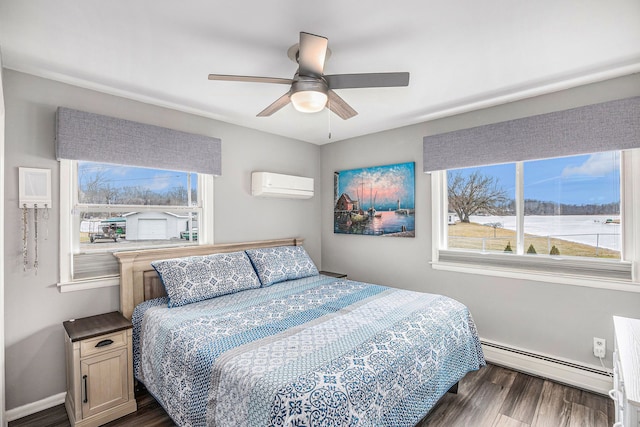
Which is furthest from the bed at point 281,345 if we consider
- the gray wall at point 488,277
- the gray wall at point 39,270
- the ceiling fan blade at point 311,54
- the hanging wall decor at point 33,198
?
the ceiling fan blade at point 311,54

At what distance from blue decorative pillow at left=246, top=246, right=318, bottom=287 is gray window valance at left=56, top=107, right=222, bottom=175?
3.21ft

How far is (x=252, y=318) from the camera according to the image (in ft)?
7.19

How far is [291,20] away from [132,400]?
106 inches

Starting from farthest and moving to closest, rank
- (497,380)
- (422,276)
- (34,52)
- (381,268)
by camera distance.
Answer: (381,268) → (422,276) → (497,380) → (34,52)

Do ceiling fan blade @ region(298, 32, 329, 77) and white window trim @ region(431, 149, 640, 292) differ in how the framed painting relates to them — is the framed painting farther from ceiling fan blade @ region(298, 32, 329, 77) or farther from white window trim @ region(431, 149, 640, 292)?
ceiling fan blade @ region(298, 32, 329, 77)

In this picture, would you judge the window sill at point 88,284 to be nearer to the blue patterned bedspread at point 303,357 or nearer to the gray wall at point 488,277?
the blue patterned bedspread at point 303,357

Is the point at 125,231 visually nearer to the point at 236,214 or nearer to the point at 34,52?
the point at 236,214

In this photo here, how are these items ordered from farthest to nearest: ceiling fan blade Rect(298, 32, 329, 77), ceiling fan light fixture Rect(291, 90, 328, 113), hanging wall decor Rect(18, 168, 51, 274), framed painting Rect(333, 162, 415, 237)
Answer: framed painting Rect(333, 162, 415, 237) < hanging wall decor Rect(18, 168, 51, 274) < ceiling fan light fixture Rect(291, 90, 328, 113) < ceiling fan blade Rect(298, 32, 329, 77)

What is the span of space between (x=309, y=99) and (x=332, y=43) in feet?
1.21

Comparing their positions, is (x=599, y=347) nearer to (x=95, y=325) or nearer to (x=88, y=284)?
(x=95, y=325)

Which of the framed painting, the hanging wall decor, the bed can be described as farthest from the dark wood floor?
the framed painting

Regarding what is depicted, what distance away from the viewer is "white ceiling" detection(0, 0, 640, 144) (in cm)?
160

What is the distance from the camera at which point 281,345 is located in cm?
175

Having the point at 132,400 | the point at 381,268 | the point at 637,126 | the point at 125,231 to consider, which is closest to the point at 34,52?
the point at 125,231
